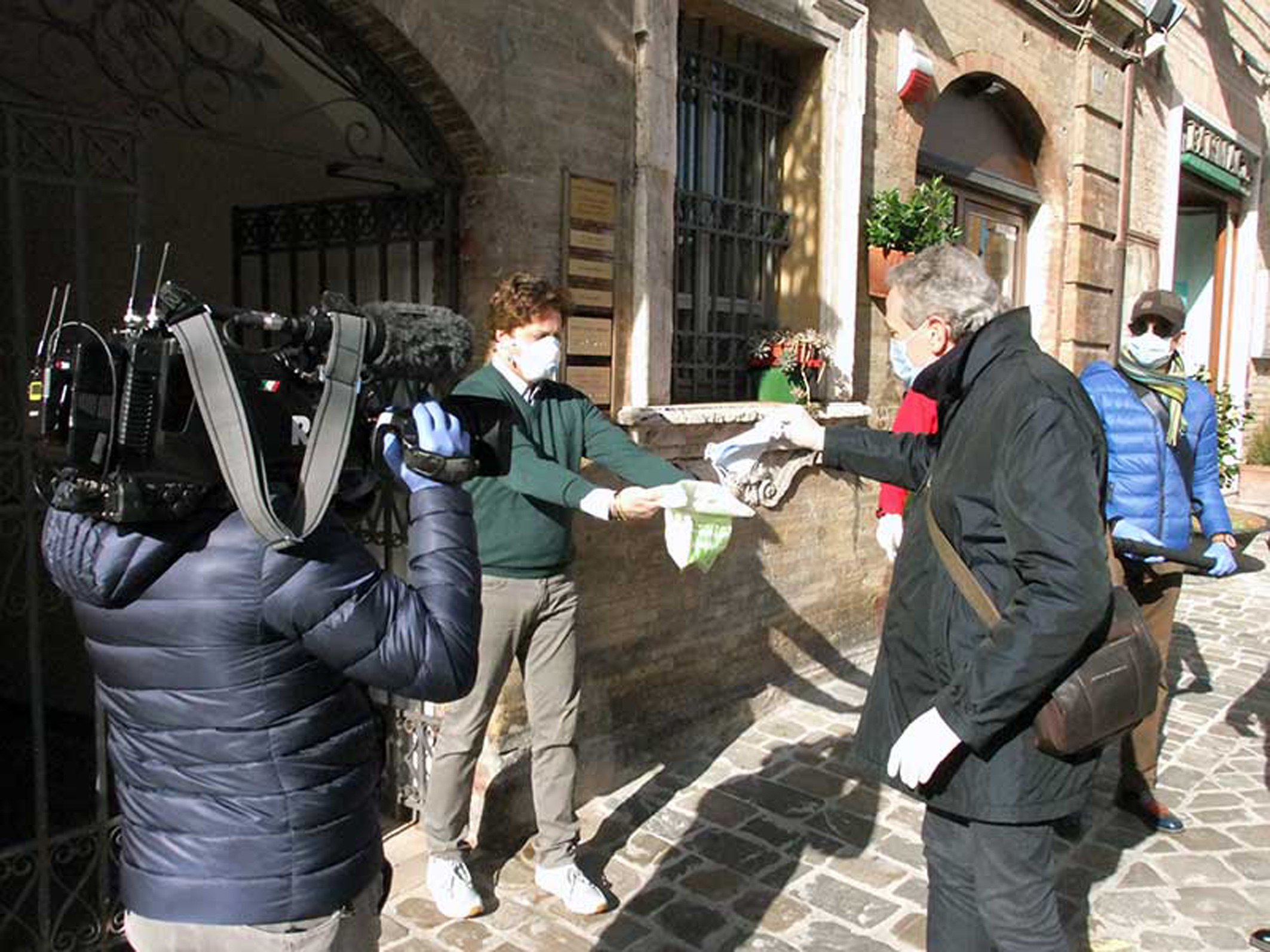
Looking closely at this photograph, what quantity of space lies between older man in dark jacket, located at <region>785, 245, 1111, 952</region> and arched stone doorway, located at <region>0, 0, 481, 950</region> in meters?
1.93

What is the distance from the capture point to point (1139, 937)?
11.8 ft

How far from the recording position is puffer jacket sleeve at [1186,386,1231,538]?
458 cm

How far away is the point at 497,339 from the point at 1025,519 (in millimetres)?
1968

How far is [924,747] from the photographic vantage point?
2385mm

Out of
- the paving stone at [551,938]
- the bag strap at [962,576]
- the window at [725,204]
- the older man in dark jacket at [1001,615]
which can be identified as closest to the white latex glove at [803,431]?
the older man in dark jacket at [1001,615]

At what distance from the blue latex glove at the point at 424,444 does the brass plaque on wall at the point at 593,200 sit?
2.79 m

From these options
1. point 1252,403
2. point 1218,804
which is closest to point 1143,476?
point 1218,804

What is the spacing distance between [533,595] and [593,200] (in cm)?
188

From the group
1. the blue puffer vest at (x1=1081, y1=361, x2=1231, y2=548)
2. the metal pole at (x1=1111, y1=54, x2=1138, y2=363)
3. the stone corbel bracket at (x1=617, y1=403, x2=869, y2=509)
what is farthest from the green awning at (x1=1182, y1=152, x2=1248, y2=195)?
the blue puffer vest at (x1=1081, y1=361, x2=1231, y2=548)

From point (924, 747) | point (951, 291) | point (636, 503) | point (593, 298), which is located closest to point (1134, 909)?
point (924, 747)

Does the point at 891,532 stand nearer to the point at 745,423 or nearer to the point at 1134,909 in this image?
the point at 745,423

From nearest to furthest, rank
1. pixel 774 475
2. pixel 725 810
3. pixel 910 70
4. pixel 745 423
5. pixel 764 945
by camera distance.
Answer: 1. pixel 764 945
2. pixel 725 810
3. pixel 745 423
4. pixel 774 475
5. pixel 910 70

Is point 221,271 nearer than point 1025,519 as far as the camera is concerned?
No

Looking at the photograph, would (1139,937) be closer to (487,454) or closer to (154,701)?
(487,454)
